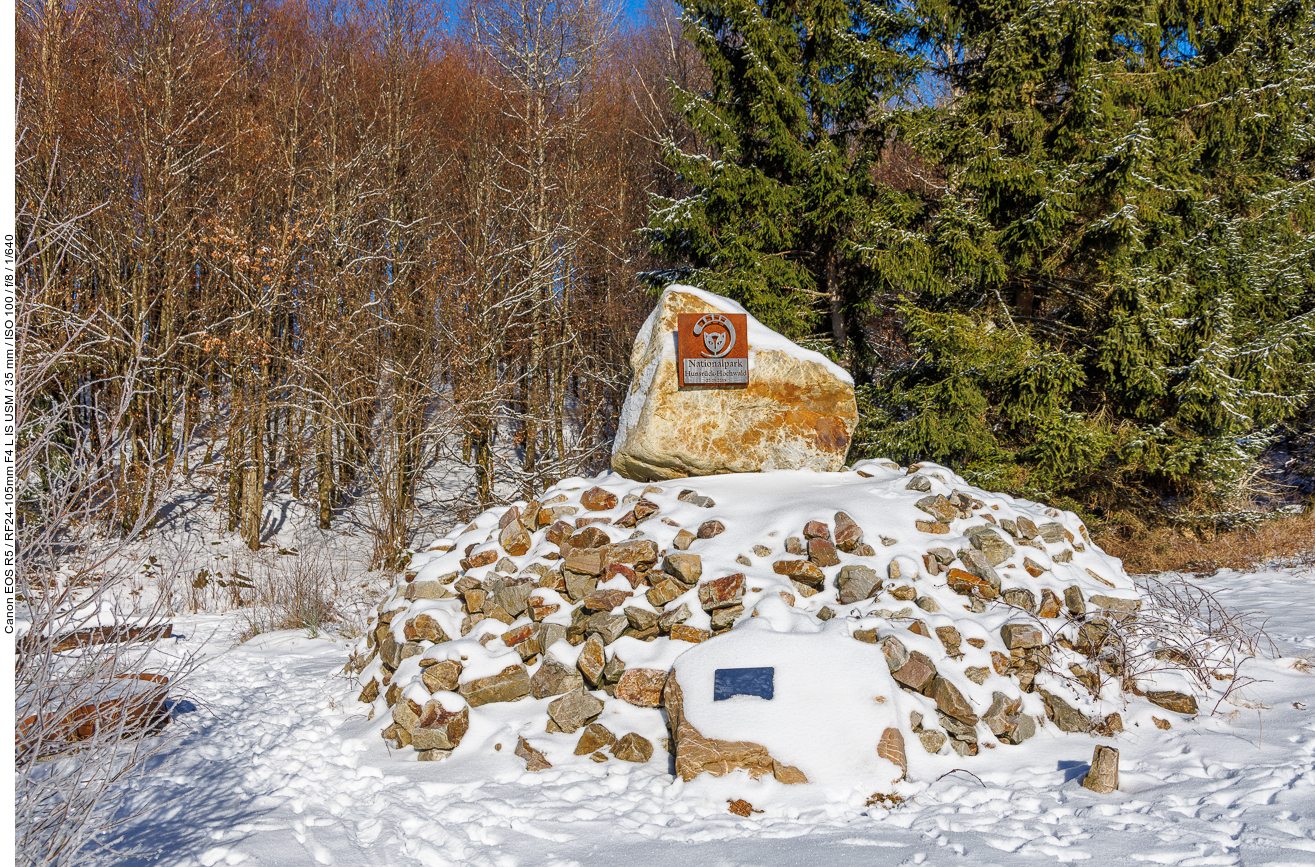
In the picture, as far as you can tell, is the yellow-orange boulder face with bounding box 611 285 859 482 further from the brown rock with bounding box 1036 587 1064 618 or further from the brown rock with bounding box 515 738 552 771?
the brown rock with bounding box 515 738 552 771

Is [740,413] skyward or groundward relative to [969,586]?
skyward

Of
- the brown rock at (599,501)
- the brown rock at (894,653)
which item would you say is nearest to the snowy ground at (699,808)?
the brown rock at (894,653)

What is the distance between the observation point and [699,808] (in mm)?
4051

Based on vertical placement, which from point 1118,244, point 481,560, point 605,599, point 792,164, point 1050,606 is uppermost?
point 792,164

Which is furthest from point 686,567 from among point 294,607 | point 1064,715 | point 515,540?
point 294,607

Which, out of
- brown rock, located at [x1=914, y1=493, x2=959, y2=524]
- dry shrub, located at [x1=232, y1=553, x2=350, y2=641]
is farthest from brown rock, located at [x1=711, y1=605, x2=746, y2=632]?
dry shrub, located at [x1=232, y1=553, x2=350, y2=641]

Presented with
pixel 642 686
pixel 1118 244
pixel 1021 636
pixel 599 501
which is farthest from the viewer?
pixel 1118 244

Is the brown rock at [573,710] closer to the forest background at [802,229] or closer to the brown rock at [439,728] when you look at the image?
the brown rock at [439,728]

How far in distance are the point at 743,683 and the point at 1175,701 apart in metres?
2.93

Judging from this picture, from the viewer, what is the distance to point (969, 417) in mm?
10133

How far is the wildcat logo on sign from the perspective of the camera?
6.95 meters

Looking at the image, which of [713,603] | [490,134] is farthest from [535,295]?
[713,603]

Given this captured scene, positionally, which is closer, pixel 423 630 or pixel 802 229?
pixel 423 630

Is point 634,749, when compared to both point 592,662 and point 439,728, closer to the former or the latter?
point 592,662
